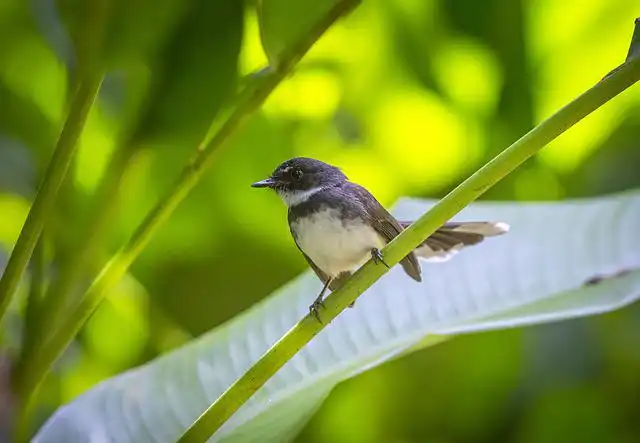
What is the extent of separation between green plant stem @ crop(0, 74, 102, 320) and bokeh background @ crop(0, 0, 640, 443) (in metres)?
0.45

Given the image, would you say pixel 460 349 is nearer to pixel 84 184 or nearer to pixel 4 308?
pixel 84 184

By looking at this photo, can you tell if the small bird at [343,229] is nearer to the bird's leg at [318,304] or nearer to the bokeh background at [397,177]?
the bird's leg at [318,304]

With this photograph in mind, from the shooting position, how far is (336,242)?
3.00 feet

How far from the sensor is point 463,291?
0.84 m

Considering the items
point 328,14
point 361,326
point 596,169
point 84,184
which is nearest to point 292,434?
point 361,326

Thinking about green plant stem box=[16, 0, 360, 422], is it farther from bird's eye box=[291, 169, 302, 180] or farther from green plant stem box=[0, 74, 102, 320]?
bird's eye box=[291, 169, 302, 180]

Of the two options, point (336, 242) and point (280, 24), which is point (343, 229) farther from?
point (280, 24)

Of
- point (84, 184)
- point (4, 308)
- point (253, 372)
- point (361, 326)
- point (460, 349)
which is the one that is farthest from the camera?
point (460, 349)

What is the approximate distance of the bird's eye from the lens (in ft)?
3.15

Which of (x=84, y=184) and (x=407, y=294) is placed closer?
(x=407, y=294)

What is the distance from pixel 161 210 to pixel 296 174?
0.77 feet

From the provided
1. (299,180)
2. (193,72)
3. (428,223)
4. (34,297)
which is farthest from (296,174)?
(428,223)

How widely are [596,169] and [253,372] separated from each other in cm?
96

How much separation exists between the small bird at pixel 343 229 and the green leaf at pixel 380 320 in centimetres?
3
